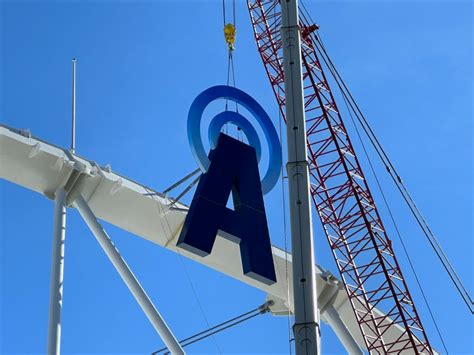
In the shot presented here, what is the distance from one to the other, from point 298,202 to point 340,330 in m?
18.9

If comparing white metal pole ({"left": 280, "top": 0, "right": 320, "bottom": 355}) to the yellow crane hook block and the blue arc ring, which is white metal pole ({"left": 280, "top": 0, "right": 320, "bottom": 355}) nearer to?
the blue arc ring

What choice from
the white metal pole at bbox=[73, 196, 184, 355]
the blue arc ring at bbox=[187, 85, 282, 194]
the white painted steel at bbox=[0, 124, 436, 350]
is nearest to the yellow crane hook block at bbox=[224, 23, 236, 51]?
the white painted steel at bbox=[0, 124, 436, 350]

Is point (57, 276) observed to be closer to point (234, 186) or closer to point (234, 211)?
point (234, 186)

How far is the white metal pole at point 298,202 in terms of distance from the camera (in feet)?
63.6

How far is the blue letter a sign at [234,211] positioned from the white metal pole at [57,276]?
8.24 metres

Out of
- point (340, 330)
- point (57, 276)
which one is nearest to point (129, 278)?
point (57, 276)

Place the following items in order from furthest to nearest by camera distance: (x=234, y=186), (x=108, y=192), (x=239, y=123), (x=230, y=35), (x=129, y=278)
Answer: (x=230, y=35), (x=108, y=192), (x=129, y=278), (x=239, y=123), (x=234, y=186)

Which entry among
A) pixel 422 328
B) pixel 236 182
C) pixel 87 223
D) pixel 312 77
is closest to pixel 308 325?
pixel 236 182

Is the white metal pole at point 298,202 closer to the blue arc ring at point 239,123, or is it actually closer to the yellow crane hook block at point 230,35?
the blue arc ring at point 239,123

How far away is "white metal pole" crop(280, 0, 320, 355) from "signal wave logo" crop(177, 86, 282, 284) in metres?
2.70

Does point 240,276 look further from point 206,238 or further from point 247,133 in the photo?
point 206,238

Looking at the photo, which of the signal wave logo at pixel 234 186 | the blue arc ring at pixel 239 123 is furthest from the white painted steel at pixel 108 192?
the signal wave logo at pixel 234 186

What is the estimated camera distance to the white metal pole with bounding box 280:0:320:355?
63.6 ft

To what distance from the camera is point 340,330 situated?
3891cm
